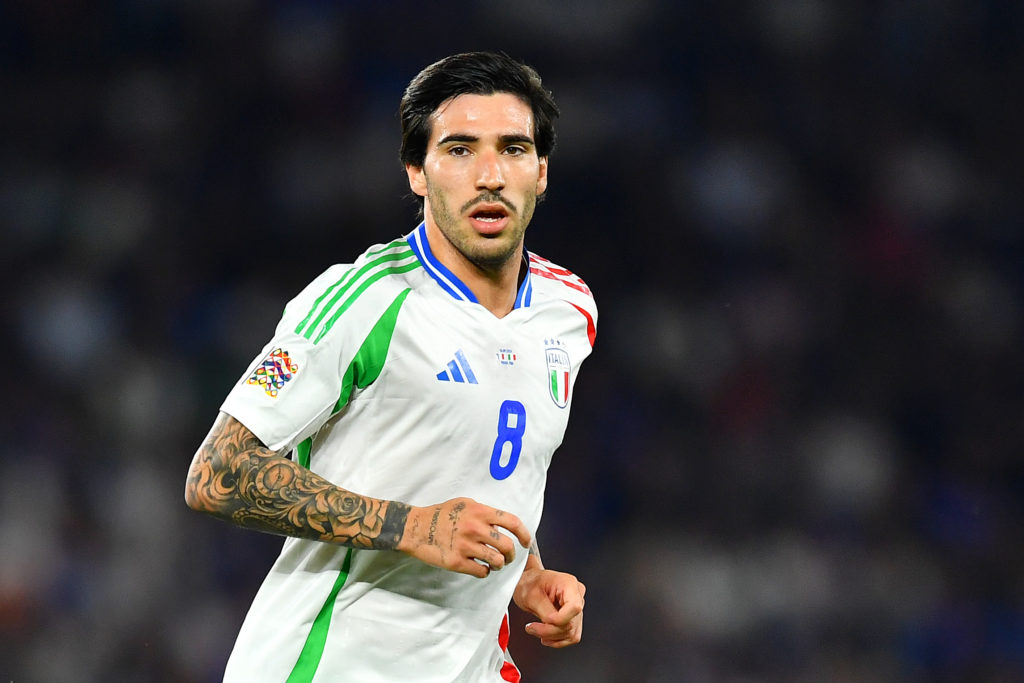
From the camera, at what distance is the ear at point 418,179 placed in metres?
2.40

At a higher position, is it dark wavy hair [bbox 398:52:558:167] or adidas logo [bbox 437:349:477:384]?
dark wavy hair [bbox 398:52:558:167]

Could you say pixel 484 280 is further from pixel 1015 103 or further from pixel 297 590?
pixel 1015 103

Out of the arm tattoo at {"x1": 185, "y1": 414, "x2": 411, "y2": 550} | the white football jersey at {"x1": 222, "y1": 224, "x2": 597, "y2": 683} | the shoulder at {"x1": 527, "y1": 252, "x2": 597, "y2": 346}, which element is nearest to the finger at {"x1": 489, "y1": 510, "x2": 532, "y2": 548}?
the arm tattoo at {"x1": 185, "y1": 414, "x2": 411, "y2": 550}

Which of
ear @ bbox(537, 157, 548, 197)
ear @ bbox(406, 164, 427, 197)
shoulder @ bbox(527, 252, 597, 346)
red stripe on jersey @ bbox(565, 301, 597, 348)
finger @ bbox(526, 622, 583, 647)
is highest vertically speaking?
ear @ bbox(537, 157, 548, 197)

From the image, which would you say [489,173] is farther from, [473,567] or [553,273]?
[473,567]

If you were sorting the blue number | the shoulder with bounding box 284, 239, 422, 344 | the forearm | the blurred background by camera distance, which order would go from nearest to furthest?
the shoulder with bounding box 284, 239, 422, 344 < the blue number < the forearm < the blurred background

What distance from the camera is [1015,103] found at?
6.11 metres

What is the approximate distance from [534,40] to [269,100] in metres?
1.44

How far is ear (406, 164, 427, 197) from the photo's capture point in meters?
2.40

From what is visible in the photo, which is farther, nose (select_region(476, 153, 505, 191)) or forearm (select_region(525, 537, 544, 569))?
forearm (select_region(525, 537, 544, 569))

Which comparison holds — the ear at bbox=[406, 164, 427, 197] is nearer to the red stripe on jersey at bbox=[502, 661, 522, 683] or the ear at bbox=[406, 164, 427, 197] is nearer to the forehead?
the forehead

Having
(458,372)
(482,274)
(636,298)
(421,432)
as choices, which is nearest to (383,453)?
(421,432)

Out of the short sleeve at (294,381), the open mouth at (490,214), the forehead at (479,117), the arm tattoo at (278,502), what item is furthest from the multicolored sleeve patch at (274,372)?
the forehead at (479,117)

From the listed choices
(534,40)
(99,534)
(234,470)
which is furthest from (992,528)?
(234,470)
